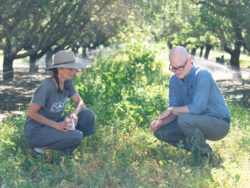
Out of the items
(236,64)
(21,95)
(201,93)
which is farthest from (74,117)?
(236,64)

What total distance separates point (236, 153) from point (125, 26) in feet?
101

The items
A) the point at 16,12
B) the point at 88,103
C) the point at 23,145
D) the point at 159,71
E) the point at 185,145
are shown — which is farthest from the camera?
the point at 159,71

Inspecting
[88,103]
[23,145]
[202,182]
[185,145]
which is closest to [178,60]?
[185,145]

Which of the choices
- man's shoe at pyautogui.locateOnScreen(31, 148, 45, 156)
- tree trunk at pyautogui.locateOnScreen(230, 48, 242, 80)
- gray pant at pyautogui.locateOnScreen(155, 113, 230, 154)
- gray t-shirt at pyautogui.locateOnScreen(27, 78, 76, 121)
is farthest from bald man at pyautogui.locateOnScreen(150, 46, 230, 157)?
tree trunk at pyautogui.locateOnScreen(230, 48, 242, 80)

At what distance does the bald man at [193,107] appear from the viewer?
638 cm

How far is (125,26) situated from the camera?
3747 cm

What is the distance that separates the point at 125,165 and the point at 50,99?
1243 millimetres

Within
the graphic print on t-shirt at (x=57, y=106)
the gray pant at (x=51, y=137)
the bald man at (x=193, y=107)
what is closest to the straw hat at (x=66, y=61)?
the graphic print on t-shirt at (x=57, y=106)

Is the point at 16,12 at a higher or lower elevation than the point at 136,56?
higher

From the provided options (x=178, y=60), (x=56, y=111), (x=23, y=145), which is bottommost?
(x=23, y=145)

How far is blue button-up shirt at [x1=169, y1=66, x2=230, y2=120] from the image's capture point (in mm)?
6348

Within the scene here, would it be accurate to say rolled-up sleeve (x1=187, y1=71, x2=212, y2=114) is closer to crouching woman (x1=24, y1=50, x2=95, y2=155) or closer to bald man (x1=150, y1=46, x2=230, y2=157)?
bald man (x1=150, y1=46, x2=230, y2=157)

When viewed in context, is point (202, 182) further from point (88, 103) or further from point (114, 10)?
point (114, 10)

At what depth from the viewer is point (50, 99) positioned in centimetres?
652
